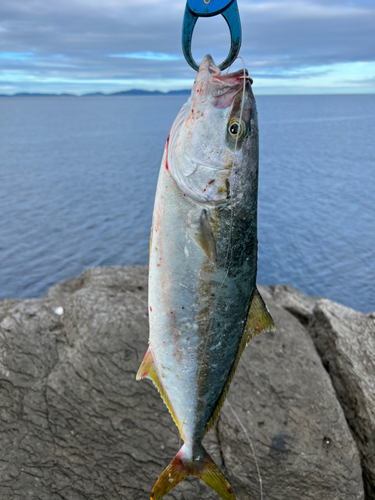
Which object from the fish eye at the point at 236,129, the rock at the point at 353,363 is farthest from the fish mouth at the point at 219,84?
the rock at the point at 353,363

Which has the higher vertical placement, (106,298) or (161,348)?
(161,348)

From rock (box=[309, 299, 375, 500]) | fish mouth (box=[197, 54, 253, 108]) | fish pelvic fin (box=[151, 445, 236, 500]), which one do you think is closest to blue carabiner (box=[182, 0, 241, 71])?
fish mouth (box=[197, 54, 253, 108])

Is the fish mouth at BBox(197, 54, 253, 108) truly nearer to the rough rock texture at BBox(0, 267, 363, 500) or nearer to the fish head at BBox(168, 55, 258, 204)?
the fish head at BBox(168, 55, 258, 204)

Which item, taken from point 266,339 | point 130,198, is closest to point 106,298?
point 266,339

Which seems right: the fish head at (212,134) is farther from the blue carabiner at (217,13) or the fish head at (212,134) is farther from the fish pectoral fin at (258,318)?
the fish pectoral fin at (258,318)

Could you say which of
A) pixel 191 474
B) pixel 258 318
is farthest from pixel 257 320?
pixel 191 474

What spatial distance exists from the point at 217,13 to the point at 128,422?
471 centimetres

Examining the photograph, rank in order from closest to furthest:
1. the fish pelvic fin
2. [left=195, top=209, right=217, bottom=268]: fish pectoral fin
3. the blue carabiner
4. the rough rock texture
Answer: the blue carabiner < [left=195, top=209, right=217, bottom=268]: fish pectoral fin < the fish pelvic fin < the rough rock texture

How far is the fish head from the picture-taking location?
2.44m

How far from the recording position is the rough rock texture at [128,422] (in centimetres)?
498

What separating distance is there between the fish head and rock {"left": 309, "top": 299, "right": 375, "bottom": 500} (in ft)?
14.2

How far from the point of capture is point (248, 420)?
5.20 metres

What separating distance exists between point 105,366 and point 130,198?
61.1 ft

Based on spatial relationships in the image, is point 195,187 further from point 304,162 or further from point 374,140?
point 374,140
